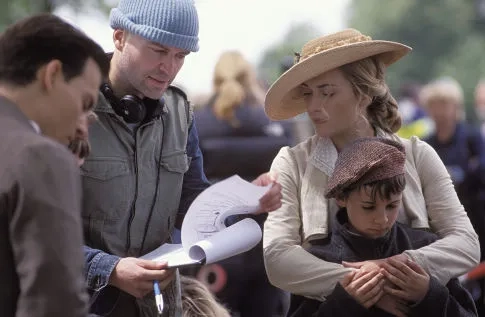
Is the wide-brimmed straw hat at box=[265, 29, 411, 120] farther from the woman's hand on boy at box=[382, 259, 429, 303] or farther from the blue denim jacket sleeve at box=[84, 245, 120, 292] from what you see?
the blue denim jacket sleeve at box=[84, 245, 120, 292]

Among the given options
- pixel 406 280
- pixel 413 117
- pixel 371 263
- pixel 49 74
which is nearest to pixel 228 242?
pixel 371 263

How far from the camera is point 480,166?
9.77 m

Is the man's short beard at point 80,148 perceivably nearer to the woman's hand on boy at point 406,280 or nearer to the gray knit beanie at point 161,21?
the gray knit beanie at point 161,21

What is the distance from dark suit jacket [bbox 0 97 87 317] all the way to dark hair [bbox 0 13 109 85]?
7.3 inches

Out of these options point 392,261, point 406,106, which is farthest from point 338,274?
point 406,106

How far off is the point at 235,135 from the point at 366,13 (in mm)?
71247

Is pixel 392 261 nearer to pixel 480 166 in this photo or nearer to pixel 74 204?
pixel 74 204

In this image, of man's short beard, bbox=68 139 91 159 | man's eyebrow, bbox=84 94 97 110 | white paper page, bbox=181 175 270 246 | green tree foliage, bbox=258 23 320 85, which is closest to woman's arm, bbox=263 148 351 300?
white paper page, bbox=181 175 270 246

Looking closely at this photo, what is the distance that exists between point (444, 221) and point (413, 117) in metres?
7.87

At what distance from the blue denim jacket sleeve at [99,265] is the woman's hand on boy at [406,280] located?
0.94 meters

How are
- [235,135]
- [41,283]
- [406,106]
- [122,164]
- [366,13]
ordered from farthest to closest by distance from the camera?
[366,13], [406,106], [235,135], [122,164], [41,283]

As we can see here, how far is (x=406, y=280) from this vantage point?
180 inches

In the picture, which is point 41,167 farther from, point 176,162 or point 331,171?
point 331,171

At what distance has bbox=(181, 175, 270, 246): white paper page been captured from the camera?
443cm
